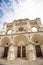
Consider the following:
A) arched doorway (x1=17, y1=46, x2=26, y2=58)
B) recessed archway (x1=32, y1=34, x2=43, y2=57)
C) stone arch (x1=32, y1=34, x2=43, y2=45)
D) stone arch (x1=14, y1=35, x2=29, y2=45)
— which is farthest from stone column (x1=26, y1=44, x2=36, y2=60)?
stone arch (x1=32, y1=34, x2=43, y2=45)

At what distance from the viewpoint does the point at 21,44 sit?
19109mm

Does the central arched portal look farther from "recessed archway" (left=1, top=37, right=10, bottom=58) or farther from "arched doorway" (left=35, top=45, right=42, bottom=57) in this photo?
"arched doorway" (left=35, top=45, right=42, bottom=57)

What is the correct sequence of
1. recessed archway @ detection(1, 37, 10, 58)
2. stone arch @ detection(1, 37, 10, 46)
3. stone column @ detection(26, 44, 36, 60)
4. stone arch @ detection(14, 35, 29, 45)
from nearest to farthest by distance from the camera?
1. stone column @ detection(26, 44, 36, 60)
2. stone arch @ detection(14, 35, 29, 45)
3. recessed archway @ detection(1, 37, 10, 58)
4. stone arch @ detection(1, 37, 10, 46)

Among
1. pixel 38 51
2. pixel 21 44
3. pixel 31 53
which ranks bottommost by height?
pixel 31 53

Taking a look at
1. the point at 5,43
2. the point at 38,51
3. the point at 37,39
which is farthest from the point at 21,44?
the point at 38,51

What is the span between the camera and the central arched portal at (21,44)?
1834 cm

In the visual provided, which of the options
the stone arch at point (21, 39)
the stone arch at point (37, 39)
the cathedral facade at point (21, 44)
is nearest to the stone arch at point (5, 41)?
the cathedral facade at point (21, 44)

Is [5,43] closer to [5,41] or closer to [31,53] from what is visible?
[5,41]

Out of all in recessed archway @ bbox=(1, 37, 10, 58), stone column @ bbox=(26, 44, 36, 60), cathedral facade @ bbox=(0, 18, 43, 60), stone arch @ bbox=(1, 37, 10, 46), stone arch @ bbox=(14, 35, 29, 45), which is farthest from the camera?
stone arch @ bbox=(1, 37, 10, 46)

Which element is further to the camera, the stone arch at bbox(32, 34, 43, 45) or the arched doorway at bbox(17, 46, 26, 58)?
the stone arch at bbox(32, 34, 43, 45)

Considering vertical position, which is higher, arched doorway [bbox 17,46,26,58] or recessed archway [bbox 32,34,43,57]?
recessed archway [bbox 32,34,43,57]

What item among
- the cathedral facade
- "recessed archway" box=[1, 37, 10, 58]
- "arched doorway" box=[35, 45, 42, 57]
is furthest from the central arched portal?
"arched doorway" box=[35, 45, 42, 57]

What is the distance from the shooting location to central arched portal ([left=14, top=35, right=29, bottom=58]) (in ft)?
Answer: 60.2

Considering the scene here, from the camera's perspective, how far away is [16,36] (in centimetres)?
1916
